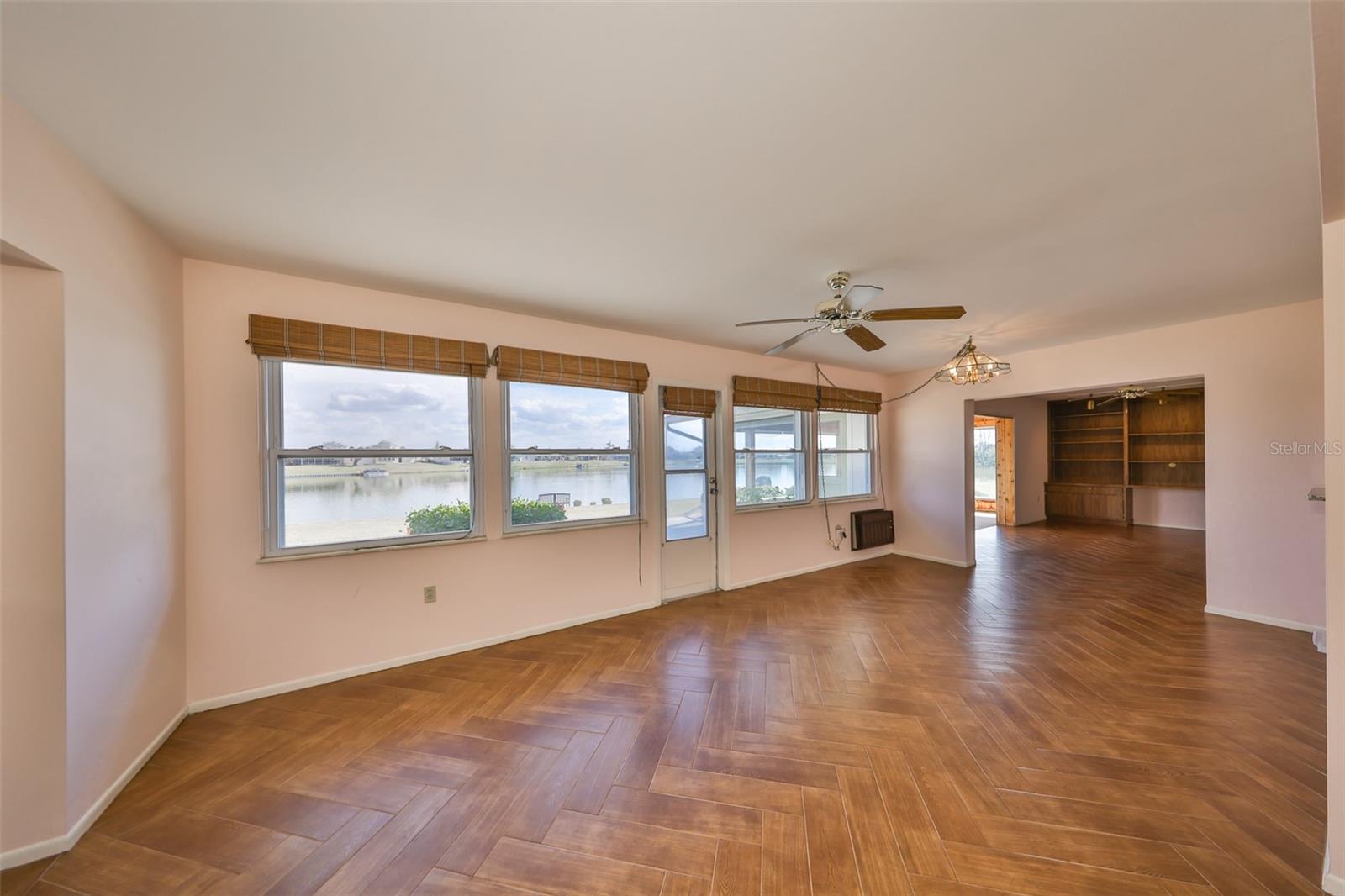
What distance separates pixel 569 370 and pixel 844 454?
3634 mm

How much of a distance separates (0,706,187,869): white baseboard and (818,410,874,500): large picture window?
5241 millimetres

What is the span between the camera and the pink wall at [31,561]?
1.46 meters

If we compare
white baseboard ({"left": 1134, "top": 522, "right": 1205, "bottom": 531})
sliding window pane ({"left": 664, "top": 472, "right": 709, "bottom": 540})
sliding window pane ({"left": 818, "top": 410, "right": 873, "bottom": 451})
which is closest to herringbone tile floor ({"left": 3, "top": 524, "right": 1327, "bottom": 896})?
sliding window pane ({"left": 664, "top": 472, "right": 709, "bottom": 540})

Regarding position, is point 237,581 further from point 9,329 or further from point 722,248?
point 722,248

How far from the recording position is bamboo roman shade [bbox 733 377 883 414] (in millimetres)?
4520

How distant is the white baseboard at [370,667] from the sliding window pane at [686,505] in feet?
3.02

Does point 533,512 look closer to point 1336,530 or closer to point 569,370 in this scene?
point 569,370

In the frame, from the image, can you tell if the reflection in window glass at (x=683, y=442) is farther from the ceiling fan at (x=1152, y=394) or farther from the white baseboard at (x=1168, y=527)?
the white baseboard at (x=1168, y=527)

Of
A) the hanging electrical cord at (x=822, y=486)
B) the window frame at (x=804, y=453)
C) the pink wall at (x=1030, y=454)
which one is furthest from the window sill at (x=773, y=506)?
the pink wall at (x=1030, y=454)

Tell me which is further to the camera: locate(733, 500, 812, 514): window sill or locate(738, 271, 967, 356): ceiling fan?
locate(733, 500, 812, 514): window sill

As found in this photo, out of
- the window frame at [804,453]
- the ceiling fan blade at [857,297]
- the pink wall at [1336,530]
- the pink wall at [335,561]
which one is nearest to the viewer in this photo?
the pink wall at [1336,530]

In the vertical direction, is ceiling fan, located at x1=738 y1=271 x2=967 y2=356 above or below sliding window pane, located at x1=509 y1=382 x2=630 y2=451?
above

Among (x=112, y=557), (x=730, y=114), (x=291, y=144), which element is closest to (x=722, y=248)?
(x=730, y=114)

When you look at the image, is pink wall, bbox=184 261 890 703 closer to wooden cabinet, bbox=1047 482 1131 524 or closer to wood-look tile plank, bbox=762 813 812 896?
wood-look tile plank, bbox=762 813 812 896
